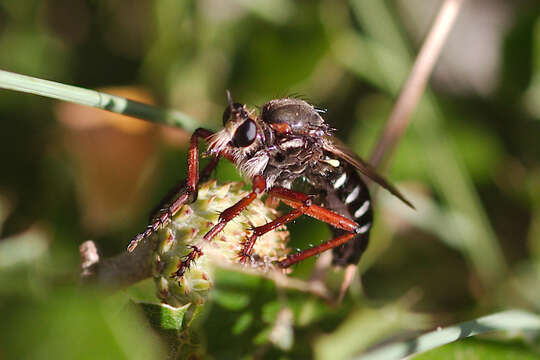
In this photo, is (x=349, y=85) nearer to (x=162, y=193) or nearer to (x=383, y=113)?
(x=383, y=113)

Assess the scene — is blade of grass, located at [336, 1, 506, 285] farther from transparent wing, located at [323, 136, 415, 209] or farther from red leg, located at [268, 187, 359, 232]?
red leg, located at [268, 187, 359, 232]

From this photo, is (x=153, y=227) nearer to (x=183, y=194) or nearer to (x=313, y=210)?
(x=183, y=194)

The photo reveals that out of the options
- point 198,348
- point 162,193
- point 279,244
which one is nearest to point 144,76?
point 162,193

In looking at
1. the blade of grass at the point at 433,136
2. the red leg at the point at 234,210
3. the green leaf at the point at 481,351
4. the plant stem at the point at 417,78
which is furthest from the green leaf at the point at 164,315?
the blade of grass at the point at 433,136

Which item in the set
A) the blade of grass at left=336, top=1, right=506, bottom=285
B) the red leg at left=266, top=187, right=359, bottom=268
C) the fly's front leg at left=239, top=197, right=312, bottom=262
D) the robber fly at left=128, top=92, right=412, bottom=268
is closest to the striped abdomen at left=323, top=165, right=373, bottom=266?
the robber fly at left=128, top=92, right=412, bottom=268

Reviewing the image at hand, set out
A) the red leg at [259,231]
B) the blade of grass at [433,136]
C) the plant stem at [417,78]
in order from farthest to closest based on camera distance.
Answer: the blade of grass at [433,136] → the plant stem at [417,78] → the red leg at [259,231]

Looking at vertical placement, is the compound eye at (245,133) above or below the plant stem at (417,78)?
below

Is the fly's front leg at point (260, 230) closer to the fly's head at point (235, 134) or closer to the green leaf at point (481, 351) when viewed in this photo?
the fly's head at point (235, 134)

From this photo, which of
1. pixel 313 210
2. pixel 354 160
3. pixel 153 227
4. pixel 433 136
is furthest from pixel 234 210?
pixel 433 136
